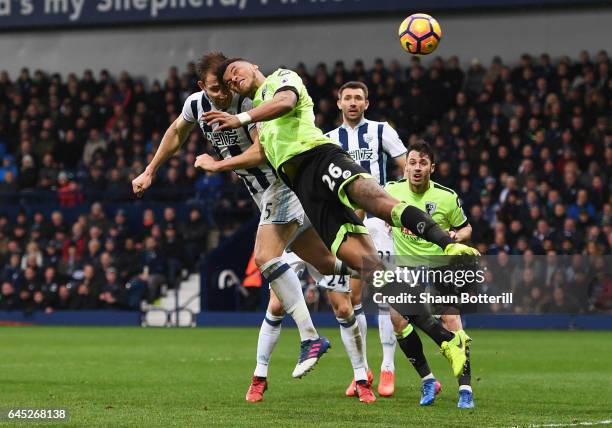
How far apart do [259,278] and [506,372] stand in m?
11.1

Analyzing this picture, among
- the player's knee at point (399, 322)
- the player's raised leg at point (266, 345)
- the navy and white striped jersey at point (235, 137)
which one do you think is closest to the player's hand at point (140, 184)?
the navy and white striped jersey at point (235, 137)

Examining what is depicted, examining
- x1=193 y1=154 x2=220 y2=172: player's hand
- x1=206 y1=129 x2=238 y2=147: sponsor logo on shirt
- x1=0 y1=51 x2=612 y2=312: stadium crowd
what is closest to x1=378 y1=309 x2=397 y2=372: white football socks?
x1=206 y1=129 x2=238 y2=147: sponsor logo on shirt

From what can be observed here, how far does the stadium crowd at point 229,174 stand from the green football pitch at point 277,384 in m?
3.61

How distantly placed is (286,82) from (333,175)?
818 mm

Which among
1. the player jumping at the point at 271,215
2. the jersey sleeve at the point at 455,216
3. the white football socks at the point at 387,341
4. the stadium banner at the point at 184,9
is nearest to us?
the player jumping at the point at 271,215

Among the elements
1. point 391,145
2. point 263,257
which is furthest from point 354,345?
point 391,145

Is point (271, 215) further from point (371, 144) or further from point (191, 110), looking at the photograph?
point (371, 144)

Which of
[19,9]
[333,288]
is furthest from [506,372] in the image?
[19,9]

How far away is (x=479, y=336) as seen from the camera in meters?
19.6

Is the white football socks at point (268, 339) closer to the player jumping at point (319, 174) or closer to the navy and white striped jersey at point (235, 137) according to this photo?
the navy and white striped jersey at point (235, 137)

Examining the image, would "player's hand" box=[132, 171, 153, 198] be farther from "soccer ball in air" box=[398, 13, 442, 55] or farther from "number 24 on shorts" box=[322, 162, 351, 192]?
"soccer ball in air" box=[398, 13, 442, 55]

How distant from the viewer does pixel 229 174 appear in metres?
25.9

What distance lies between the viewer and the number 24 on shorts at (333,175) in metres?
8.45

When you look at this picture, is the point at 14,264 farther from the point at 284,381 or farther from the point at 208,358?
the point at 284,381
